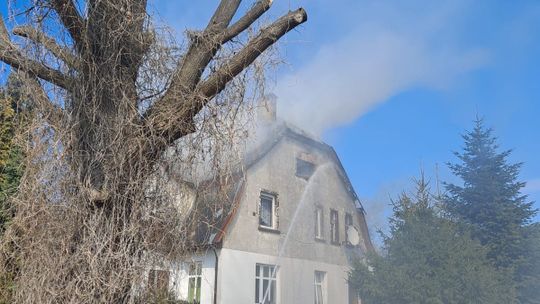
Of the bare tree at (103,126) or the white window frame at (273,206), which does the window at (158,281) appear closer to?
the bare tree at (103,126)

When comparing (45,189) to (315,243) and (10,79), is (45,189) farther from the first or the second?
(315,243)

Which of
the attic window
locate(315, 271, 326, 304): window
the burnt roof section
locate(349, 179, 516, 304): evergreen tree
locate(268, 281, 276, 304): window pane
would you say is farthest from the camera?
the attic window

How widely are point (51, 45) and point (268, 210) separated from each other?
1413cm

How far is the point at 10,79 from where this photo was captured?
432 centimetres

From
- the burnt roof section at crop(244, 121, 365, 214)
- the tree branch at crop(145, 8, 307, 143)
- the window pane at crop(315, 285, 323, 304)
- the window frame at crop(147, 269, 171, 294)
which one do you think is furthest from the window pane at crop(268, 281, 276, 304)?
the tree branch at crop(145, 8, 307, 143)

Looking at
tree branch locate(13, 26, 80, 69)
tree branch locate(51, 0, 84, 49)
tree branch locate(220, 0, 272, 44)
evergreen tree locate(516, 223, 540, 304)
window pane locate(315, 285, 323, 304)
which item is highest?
tree branch locate(220, 0, 272, 44)

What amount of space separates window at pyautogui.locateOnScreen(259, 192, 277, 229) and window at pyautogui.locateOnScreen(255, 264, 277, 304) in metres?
1.44

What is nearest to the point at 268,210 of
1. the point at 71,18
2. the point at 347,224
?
the point at 347,224

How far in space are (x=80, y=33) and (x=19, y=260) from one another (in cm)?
194

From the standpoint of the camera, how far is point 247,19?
4527 millimetres

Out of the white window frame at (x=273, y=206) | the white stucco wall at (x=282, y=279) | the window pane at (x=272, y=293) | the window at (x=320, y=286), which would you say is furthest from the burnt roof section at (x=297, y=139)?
the window at (x=320, y=286)

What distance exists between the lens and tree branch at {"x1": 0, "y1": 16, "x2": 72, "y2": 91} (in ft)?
13.8

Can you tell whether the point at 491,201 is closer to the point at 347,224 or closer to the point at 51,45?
the point at 347,224

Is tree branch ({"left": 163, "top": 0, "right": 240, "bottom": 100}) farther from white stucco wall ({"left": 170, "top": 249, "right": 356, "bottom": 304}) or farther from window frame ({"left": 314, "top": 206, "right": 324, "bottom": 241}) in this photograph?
window frame ({"left": 314, "top": 206, "right": 324, "bottom": 241})
